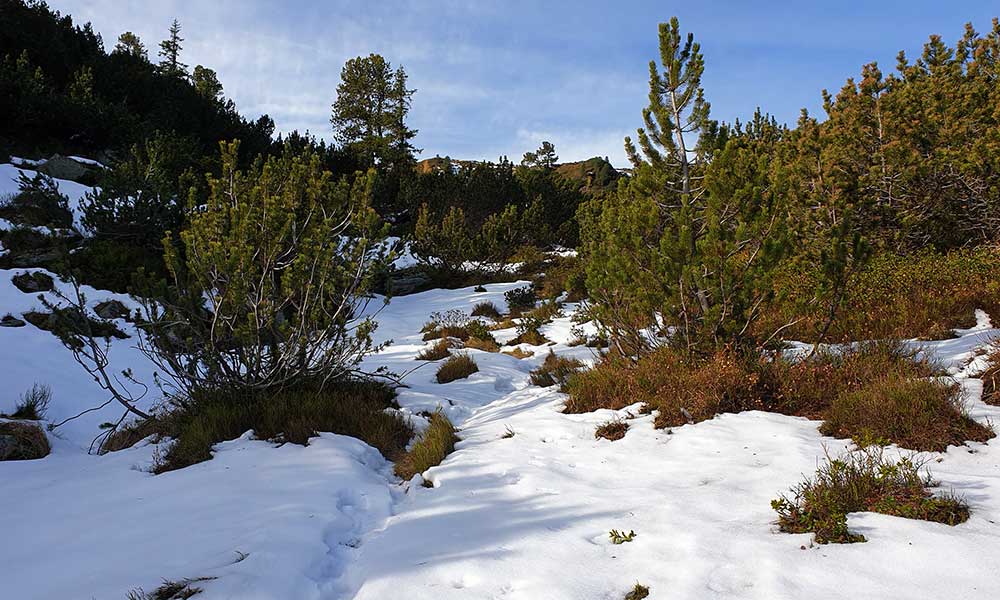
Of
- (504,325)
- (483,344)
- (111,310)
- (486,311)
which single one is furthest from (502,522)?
(486,311)

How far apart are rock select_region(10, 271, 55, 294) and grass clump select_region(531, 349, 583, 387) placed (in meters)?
8.12

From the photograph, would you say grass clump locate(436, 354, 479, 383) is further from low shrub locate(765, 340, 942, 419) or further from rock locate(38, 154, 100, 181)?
rock locate(38, 154, 100, 181)

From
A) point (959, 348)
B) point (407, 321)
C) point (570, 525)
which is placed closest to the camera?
point (570, 525)

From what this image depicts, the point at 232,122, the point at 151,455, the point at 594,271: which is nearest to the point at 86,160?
the point at 232,122

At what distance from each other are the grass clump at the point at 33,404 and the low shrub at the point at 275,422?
3.92 feet

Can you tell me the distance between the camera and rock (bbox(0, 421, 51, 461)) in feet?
14.8

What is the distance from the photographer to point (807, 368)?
4.57m

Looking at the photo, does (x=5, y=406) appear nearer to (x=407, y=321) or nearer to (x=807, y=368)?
(x=407, y=321)

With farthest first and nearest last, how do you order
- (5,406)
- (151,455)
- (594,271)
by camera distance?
(594,271) → (5,406) → (151,455)

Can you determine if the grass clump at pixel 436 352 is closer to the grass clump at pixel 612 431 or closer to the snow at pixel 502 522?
the snow at pixel 502 522

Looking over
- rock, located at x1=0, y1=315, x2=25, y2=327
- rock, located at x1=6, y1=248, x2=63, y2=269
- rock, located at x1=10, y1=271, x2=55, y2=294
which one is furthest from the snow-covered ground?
rock, located at x1=6, y1=248, x2=63, y2=269

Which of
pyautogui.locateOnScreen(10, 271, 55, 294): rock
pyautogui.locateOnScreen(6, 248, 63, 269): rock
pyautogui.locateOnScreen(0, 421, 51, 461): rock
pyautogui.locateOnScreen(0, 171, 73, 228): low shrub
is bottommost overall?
pyautogui.locateOnScreen(0, 421, 51, 461): rock

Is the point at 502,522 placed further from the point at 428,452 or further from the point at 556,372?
the point at 556,372

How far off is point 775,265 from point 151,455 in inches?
243
